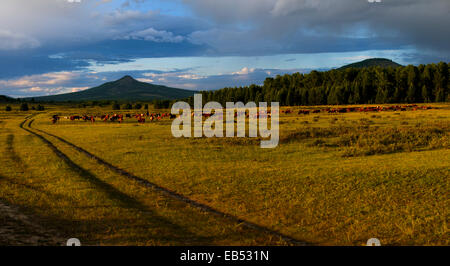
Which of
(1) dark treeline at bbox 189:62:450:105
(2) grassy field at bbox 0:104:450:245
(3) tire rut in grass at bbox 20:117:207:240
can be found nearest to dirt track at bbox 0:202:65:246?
(2) grassy field at bbox 0:104:450:245

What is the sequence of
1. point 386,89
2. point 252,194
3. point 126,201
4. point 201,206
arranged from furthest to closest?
point 386,89 → point 252,194 → point 126,201 → point 201,206

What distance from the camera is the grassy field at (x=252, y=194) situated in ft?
33.7

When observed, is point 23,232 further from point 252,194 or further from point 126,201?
point 252,194

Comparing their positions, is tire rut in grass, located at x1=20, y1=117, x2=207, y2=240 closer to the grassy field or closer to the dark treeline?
the grassy field

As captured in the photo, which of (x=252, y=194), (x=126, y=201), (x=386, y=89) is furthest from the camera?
(x=386, y=89)

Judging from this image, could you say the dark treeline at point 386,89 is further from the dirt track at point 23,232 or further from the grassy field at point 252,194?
the dirt track at point 23,232

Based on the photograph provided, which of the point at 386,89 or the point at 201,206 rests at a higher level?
the point at 386,89

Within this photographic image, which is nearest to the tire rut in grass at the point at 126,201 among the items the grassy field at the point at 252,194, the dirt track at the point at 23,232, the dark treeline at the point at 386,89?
the grassy field at the point at 252,194

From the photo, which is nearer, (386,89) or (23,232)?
(23,232)

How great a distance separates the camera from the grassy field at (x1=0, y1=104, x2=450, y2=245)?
1026cm

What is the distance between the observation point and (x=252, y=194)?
575 inches

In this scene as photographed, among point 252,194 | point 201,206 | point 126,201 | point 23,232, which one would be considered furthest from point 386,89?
point 23,232

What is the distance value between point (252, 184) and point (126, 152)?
13.6 metres
